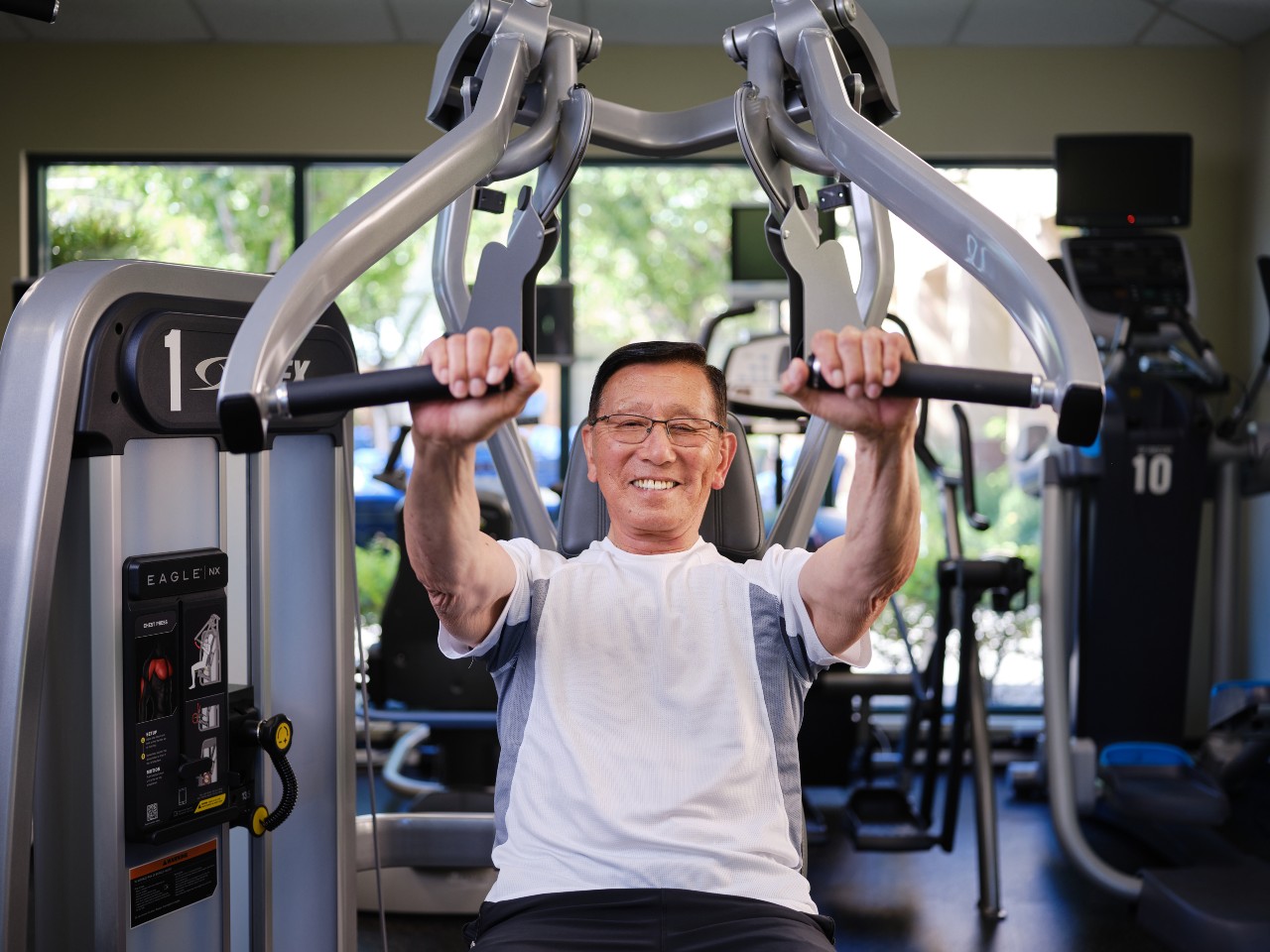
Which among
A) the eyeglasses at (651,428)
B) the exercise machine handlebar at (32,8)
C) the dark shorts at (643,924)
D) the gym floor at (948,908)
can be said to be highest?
the exercise machine handlebar at (32,8)

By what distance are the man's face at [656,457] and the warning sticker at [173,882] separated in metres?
0.74

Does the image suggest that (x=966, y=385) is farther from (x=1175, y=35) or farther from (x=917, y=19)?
(x=1175, y=35)

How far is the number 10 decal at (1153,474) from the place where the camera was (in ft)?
10.9

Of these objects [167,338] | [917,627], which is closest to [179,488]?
[167,338]

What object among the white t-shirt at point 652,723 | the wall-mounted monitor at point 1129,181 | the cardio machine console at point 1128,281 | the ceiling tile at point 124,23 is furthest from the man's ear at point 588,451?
the ceiling tile at point 124,23

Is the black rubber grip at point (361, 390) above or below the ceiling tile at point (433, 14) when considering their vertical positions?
below

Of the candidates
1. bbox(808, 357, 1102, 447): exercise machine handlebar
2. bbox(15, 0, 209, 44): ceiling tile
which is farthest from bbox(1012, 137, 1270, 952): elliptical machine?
bbox(15, 0, 209, 44): ceiling tile

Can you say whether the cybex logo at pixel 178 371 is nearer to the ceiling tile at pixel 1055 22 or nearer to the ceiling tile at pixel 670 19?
the ceiling tile at pixel 670 19

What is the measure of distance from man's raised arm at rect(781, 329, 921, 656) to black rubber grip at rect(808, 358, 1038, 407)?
0.06ft

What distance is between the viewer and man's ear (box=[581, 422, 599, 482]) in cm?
177

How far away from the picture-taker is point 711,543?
1.83m

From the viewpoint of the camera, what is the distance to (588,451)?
180 centimetres

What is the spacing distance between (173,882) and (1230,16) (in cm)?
443

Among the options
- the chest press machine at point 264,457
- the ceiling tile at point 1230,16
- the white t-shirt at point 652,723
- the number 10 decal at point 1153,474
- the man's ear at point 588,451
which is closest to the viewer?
the chest press machine at point 264,457
